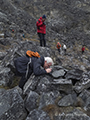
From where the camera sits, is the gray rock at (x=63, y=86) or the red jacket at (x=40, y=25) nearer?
the gray rock at (x=63, y=86)

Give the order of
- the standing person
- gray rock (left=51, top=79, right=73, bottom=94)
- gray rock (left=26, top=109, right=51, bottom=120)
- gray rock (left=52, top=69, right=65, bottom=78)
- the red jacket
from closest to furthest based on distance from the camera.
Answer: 1. gray rock (left=26, top=109, right=51, bottom=120)
2. gray rock (left=51, top=79, right=73, bottom=94)
3. the standing person
4. gray rock (left=52, top=69, right=65, bottom=78)
5. the red jacket

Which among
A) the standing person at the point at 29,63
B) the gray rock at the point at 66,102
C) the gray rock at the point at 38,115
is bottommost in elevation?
the gray rock at the point at 66,102

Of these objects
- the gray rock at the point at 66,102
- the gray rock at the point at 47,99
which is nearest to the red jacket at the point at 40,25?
the gray rock at the point at 47,99

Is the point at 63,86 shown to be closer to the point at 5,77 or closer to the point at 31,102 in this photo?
the point at 31,102

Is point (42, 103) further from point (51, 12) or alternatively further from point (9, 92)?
point (51, 12)

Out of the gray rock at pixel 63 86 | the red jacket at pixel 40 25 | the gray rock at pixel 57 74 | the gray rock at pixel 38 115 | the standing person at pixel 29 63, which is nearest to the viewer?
the gray rock at pixel 38 115

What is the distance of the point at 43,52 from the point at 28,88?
4.26m

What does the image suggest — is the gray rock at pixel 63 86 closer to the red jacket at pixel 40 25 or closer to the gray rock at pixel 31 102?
the gray rock at pixel 31 102

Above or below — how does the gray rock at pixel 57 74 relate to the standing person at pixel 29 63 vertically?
below

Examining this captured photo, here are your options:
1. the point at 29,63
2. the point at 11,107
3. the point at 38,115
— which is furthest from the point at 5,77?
the point at 38,115

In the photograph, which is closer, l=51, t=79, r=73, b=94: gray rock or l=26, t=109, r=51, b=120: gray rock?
l=26, t=109, r=51, b=120: gray rock

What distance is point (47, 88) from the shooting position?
4.11 m

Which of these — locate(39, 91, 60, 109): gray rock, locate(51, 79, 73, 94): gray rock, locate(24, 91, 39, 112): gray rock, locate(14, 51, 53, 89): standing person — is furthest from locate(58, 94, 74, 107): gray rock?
locate(14, 51, 53, 89): standing person

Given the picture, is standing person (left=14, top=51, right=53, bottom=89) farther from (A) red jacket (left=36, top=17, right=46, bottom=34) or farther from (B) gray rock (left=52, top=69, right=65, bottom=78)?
(A) red jacket (left=36, top=17, right=46, bottom=34)
